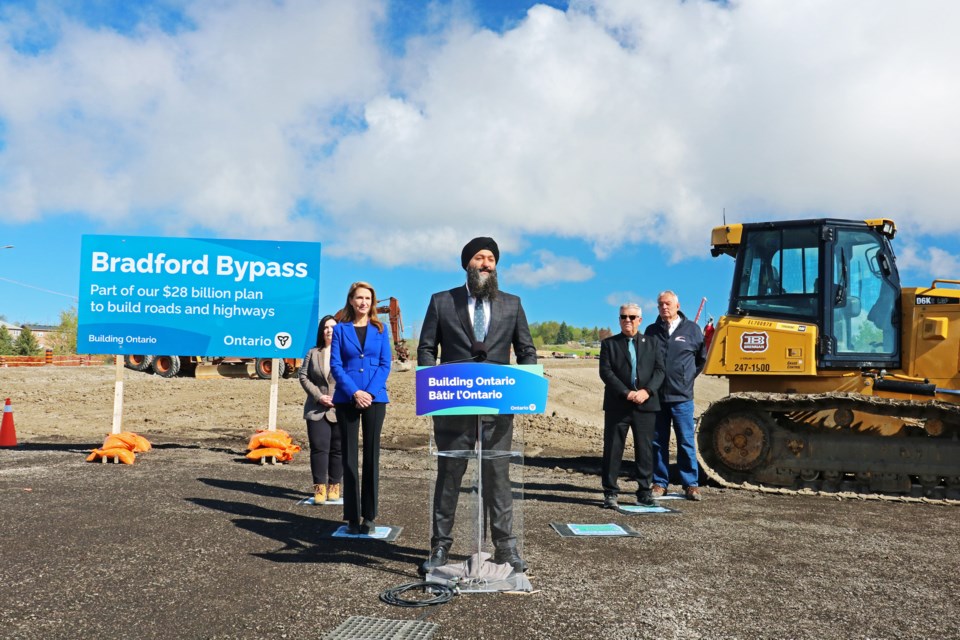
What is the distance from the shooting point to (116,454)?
9734 millimetres

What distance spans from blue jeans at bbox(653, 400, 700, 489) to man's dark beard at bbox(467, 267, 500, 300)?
4012mm

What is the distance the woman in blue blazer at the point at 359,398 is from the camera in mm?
5844

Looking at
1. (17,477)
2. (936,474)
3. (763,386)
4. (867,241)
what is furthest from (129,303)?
(936,474)

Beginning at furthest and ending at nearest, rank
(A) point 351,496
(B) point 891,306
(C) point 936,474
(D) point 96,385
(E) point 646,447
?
(D) point 96,385 → (B) point 891,306 → (C) point 936,474 → (E) point 646,447 → (A) point 351,496

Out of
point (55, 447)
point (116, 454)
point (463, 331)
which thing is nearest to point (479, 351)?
point (463, 331)

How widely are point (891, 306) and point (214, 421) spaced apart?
13563 mm

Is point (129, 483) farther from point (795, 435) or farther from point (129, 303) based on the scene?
point (795, 435)

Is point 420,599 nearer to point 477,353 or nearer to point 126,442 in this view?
point 477,353

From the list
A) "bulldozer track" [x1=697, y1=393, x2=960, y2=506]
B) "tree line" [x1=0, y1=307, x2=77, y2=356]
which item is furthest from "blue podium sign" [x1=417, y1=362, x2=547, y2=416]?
"tree line" [x1=0, y1=307, x2=77, y2=356]

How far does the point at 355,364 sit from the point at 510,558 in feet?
7.11

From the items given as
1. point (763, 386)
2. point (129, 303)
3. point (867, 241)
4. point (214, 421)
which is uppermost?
point (867, 241)

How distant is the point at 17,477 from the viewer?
8.52 m

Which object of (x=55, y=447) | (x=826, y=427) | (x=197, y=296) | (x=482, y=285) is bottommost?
(x=55, y=447)

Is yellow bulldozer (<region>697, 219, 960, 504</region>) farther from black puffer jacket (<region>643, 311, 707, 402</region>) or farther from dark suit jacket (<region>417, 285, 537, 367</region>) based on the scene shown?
dark suit jacket (<region>417, 285, 537, 367</region>)
